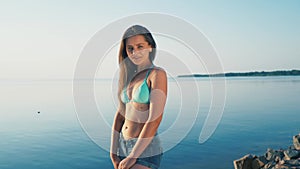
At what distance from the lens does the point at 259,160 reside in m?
9.72

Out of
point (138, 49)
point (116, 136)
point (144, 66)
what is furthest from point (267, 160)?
point (138, 49)

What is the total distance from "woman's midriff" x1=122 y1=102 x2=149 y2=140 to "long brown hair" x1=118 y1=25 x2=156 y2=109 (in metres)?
0.29

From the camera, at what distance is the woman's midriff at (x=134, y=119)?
279 centimetres

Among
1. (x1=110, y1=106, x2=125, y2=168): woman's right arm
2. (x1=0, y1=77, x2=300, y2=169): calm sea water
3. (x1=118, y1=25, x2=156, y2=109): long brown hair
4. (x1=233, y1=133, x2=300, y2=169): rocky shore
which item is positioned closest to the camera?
(x1=118, y1=25, x2=156, y2=109): long brown hair

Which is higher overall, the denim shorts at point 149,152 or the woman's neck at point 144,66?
the woman's neck at point 144,66

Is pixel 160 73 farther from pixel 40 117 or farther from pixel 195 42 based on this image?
pixel 40 117

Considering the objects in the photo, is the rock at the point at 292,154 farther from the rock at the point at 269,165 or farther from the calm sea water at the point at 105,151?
the calm sea water at the point at 105,151

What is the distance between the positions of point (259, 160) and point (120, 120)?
7811 mm

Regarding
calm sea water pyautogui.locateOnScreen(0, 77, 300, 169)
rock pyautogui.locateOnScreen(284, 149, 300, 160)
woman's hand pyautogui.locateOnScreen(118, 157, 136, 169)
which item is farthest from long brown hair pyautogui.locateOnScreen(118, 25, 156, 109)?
rock pyautogui.locateOnScreen(284, 149, 300, 160)

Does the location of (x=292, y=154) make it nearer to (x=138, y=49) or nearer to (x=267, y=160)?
(x=267, y=160)

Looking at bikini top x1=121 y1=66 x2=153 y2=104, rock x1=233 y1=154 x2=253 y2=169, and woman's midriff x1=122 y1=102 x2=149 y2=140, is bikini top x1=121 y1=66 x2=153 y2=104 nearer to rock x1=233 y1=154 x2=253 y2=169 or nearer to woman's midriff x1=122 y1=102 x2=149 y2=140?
woman's midriff x1=122 y1=102 x2=149 y2=140

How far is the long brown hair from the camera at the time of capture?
9.36ft

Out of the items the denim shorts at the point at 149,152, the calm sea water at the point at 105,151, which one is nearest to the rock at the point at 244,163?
the calm sea water at the point at 105,151

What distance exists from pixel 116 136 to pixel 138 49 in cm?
99
